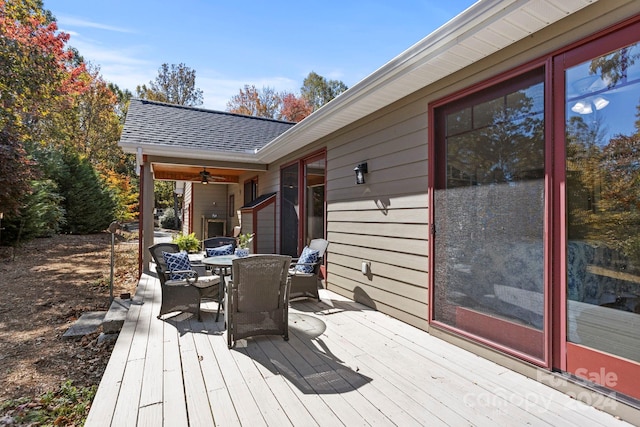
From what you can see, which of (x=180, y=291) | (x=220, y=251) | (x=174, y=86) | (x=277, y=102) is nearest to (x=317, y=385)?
(x=180, y=291)

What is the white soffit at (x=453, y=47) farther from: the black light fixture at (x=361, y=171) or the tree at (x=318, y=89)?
the tree at (x=318, y=89)

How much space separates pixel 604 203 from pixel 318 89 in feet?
70.9

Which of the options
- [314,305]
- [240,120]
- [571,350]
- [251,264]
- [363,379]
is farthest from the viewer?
[240,120]

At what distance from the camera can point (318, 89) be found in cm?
2194

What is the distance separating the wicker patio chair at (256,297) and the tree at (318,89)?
20.2 metres

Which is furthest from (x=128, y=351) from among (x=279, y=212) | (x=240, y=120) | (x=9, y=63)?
(x=240, y=120)

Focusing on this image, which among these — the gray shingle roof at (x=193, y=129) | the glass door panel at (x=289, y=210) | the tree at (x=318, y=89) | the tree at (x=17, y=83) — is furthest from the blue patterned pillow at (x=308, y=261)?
the tree at (x=318, y=89)

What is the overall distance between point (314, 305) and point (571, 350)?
9.68ft

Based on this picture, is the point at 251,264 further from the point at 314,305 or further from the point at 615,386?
the point at 615,386

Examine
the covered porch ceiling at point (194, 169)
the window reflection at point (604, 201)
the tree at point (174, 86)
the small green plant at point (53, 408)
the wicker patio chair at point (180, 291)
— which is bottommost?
the small green plant at point (53, 408)

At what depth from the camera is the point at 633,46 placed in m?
1.95

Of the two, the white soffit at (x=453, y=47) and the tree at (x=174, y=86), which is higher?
the tree at (x=174, y=86)

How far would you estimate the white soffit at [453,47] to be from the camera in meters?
2.21

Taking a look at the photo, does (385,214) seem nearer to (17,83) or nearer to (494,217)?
(494,217)
